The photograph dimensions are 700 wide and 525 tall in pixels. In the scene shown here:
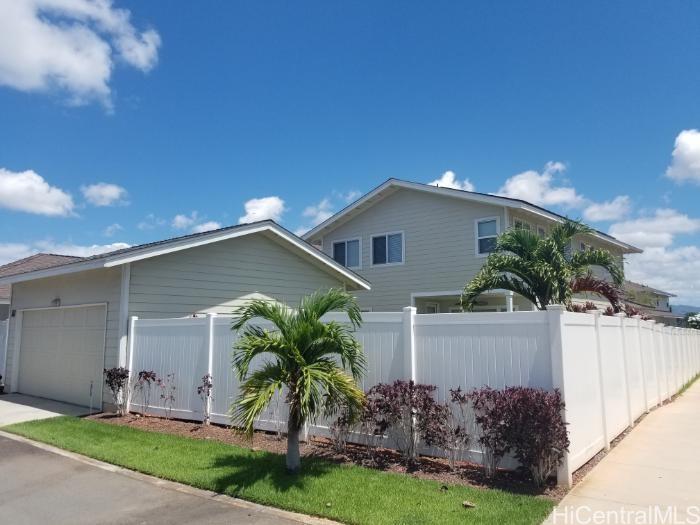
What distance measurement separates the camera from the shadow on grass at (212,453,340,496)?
6.09m

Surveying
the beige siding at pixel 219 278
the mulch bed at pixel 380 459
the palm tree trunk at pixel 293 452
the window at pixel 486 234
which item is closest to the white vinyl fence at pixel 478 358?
the mulch bed at pixel 380 459

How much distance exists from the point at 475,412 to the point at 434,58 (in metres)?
10.6

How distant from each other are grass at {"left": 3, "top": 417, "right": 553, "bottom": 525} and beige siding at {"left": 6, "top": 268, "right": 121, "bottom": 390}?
11.2ft

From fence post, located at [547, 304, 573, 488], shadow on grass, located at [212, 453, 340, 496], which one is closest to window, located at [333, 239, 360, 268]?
shadow on grass, located at [212, 453, 340, 496]

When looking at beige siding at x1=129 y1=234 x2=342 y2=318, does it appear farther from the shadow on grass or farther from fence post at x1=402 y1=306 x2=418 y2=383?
fence post at x1=402 y1=306 x2=418 y2=383

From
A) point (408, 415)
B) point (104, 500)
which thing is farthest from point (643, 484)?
point (104, 500)

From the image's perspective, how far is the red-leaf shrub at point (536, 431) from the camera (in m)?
5.80

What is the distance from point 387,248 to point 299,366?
1403cm

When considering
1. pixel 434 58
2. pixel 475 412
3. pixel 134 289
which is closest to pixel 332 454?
pixel 475 412

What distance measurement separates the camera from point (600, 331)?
8086 mm

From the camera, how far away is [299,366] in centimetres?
645

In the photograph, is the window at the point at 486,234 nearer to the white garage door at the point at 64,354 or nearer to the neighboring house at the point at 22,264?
the white garage door at the point at 64,354

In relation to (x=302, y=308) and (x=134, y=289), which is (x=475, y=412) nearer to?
(x=302, y=308)

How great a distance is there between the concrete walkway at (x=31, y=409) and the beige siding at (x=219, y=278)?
9.32ft
